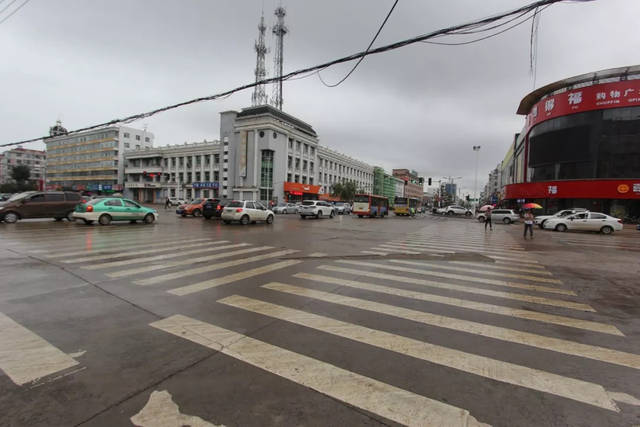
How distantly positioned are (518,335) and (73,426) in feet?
15.1

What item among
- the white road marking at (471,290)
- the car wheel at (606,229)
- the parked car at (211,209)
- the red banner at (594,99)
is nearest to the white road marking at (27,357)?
the white road marking at (471,290)

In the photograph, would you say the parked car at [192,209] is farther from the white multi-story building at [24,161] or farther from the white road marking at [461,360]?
the white multi-story building at [24,161]

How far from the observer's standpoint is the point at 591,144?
3634cm

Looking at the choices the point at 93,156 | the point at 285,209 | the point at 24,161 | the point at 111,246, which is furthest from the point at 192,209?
the point at 24,161

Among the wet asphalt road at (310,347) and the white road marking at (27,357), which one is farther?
the white road marking at (27,357)

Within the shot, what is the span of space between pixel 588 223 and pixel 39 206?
117ft

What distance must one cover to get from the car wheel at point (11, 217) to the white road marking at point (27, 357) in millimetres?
18277

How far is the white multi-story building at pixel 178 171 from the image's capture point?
69250 millimetres

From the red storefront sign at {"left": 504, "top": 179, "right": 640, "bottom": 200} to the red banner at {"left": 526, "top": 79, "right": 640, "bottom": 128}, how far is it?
899 cm

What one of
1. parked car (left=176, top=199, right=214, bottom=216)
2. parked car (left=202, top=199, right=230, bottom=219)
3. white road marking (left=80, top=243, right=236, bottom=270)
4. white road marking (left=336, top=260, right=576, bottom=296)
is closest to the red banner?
white road marking (left=336, top=260, right=576, bottom=296)

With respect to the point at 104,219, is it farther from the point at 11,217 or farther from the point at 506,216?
the point at 506,216

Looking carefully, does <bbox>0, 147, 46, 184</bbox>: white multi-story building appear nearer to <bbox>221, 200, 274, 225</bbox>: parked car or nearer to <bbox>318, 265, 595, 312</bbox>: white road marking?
<bbox>221, 200, 274, 225</bbox>: parked car

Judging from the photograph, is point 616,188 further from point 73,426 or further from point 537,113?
point 73,426

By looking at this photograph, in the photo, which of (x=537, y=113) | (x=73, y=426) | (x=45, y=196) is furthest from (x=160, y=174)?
(x=73, y=426)
